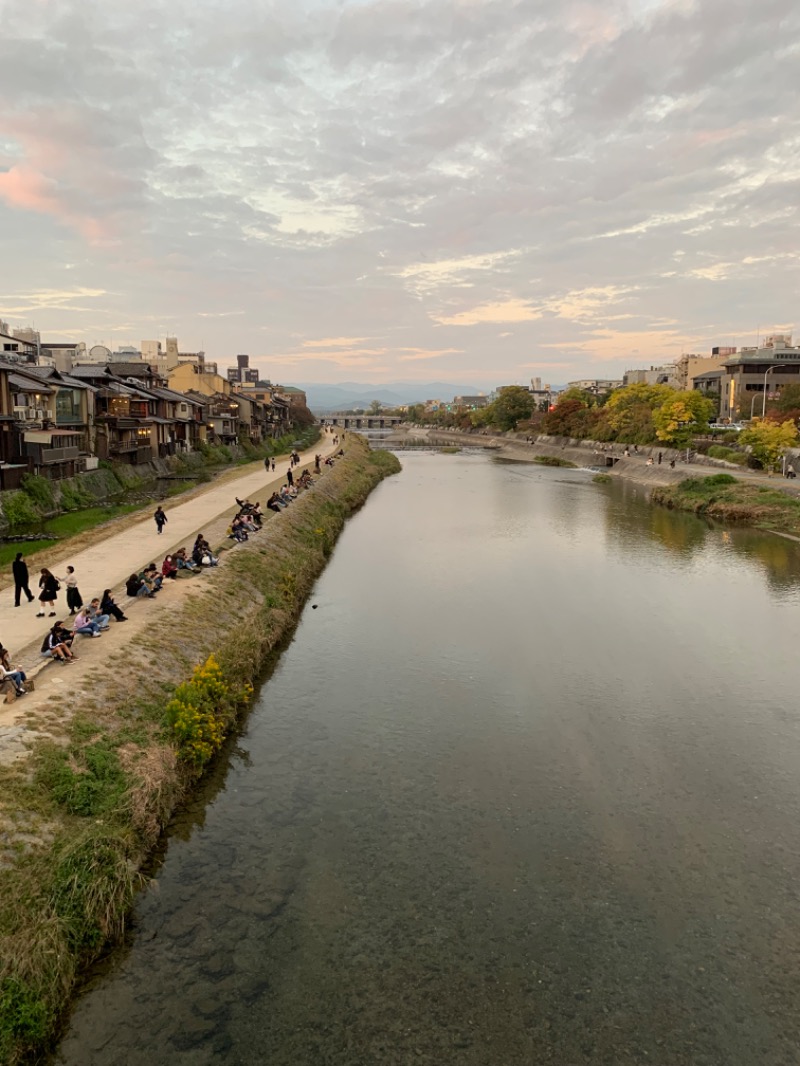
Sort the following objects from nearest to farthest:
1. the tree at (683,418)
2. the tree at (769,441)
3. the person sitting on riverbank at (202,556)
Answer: the person sitting on riverbank at (202,556) < the tree at (769,441) < the tree at (683,418)

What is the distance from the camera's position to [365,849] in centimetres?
1188

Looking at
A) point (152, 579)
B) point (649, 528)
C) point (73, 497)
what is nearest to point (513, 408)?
point (649, 528)

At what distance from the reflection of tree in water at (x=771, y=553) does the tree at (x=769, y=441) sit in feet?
53.6

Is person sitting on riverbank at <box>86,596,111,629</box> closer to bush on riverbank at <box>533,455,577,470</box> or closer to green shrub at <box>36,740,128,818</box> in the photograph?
green shrub at <box>36,740,128,818</box>

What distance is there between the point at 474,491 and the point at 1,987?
198ft

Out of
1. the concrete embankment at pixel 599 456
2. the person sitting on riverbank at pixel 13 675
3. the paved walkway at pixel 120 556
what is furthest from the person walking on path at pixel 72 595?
the concrete embankment at pixel 599 456

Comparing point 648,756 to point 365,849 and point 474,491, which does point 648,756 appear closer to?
point 365,849

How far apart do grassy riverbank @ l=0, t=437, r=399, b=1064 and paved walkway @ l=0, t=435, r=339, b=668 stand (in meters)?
2.50

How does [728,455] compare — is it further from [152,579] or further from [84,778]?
[84,778]

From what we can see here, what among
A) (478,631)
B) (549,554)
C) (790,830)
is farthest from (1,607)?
(549,554)

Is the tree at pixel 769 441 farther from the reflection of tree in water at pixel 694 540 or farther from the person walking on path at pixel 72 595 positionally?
the person walking on path at pixel 72 595

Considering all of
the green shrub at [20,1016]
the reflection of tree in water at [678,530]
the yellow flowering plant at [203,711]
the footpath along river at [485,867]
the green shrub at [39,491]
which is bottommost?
the footpath along river at [485,867]

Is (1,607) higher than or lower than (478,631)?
higher

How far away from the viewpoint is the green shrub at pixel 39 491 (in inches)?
1516
